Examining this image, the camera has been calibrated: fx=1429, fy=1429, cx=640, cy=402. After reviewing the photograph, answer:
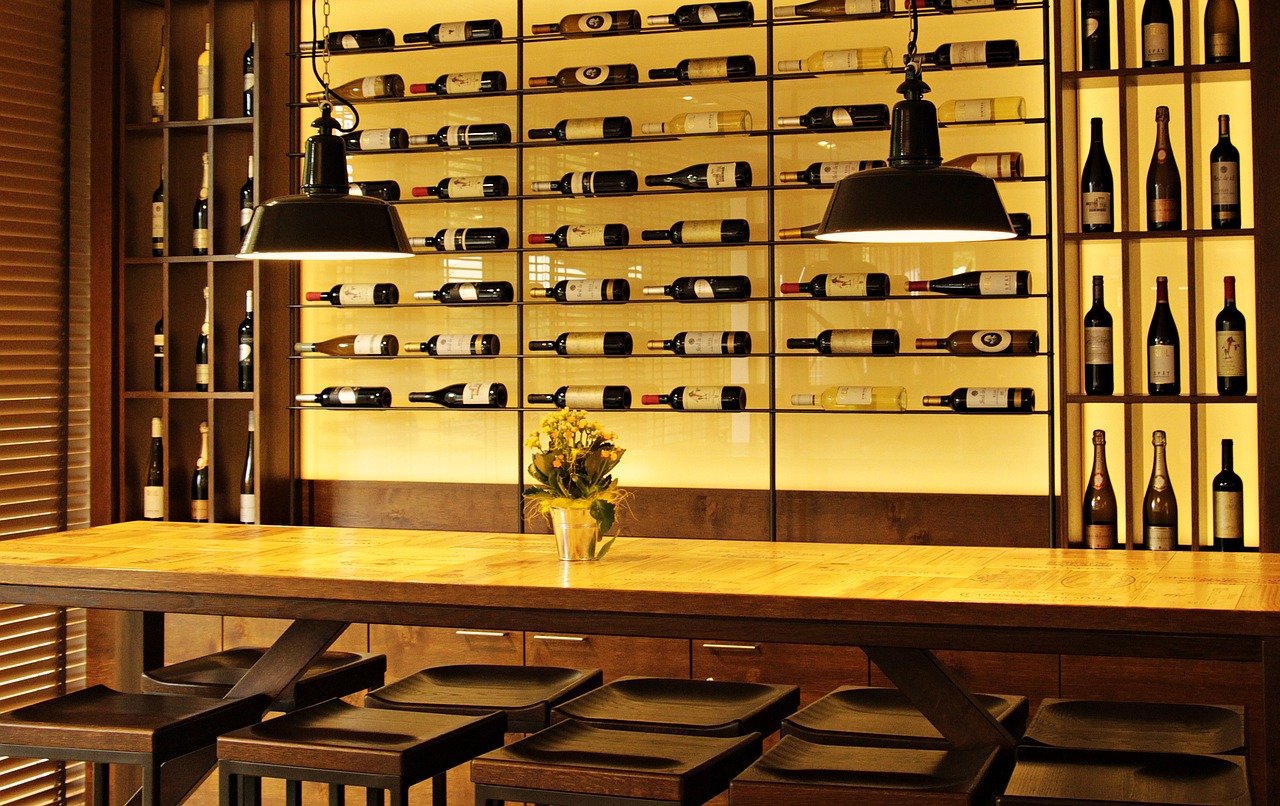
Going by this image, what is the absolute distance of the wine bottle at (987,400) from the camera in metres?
4.34

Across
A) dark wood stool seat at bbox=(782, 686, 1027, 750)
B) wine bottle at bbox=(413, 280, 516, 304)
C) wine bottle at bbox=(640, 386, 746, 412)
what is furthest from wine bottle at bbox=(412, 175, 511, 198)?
dark wood stool seat at bbox=(782, 686, 1027, 750)

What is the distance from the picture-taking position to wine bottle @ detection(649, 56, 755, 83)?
4.59 m

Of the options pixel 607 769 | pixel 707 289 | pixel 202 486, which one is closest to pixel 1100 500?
pixel 707 289

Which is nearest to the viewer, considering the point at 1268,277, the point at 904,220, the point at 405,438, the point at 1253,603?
the point at 1253,603

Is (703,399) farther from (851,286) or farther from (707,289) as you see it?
(851,286)

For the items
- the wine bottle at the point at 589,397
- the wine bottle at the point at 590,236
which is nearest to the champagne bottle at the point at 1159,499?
the wine bottle at the point at 589,397

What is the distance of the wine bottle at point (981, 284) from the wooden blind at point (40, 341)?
300cm

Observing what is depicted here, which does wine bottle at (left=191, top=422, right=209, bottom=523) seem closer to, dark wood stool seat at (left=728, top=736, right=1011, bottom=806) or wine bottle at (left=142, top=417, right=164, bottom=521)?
wine bottle at (left=142, top=417, right=164, bottom=521)

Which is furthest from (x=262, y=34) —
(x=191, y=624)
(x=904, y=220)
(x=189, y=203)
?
(x=904, y=220)

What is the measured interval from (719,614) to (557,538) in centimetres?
60

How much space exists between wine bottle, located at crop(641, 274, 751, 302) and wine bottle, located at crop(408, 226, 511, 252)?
588 mm

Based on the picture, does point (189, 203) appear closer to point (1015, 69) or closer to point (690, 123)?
point (690, 123)

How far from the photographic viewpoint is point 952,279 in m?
4.49

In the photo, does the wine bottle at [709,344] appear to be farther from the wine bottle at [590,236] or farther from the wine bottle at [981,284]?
the wine bottle at [981,284]
